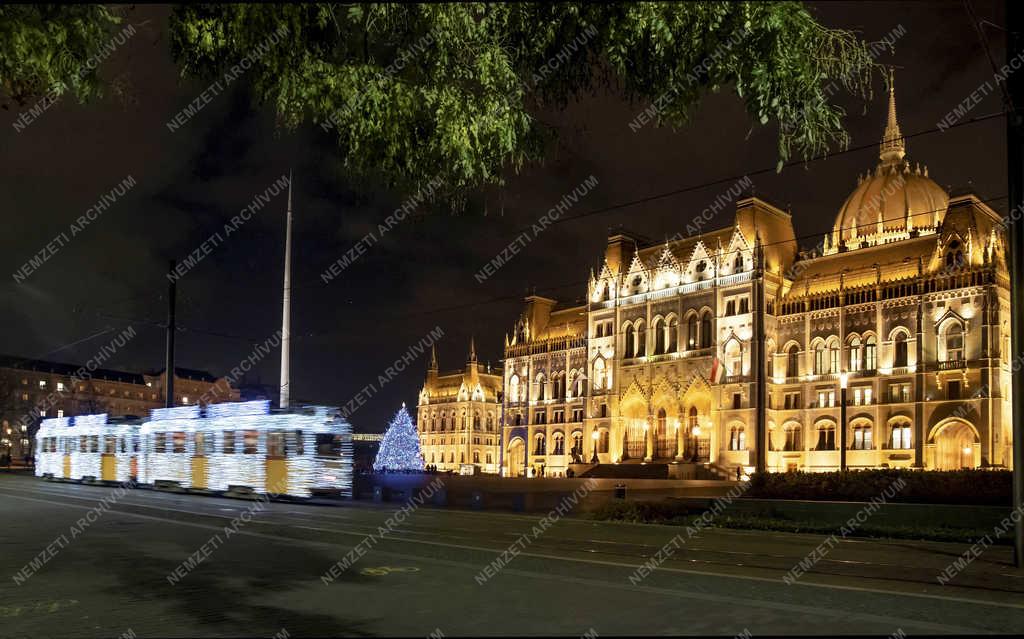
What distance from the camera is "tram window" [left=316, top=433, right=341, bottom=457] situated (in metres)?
27.8

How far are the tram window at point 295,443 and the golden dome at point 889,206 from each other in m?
55.0

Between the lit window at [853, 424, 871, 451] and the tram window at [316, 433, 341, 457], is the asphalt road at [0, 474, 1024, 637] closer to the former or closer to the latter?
the tram window at [316, 433, 341, 457]

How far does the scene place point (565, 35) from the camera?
278 inches

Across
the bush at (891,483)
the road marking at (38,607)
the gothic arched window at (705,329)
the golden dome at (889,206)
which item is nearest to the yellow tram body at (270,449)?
the bush at (891,483)

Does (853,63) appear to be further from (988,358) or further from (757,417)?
(757,417)

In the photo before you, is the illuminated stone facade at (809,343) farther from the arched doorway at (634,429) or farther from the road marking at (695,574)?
the road marking at (695,574)

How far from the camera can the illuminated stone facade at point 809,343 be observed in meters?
58.5

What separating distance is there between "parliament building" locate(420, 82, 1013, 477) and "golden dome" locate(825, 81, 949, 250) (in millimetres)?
126

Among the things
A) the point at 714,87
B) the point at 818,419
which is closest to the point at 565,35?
the point at 714,87

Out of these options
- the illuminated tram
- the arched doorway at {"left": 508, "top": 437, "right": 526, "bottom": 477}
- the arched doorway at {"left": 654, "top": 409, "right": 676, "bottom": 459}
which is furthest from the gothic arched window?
the illuminated tram

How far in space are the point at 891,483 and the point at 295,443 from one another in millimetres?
18344

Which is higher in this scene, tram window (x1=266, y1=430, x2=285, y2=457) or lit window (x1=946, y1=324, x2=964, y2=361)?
lit window (x1=946, y1=324, x2=964, y2=361)

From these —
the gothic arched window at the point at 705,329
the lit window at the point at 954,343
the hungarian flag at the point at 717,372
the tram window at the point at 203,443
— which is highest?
the gothic arched window at the point at 705,329

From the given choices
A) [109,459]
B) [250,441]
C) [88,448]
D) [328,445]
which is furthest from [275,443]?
[88,448]
